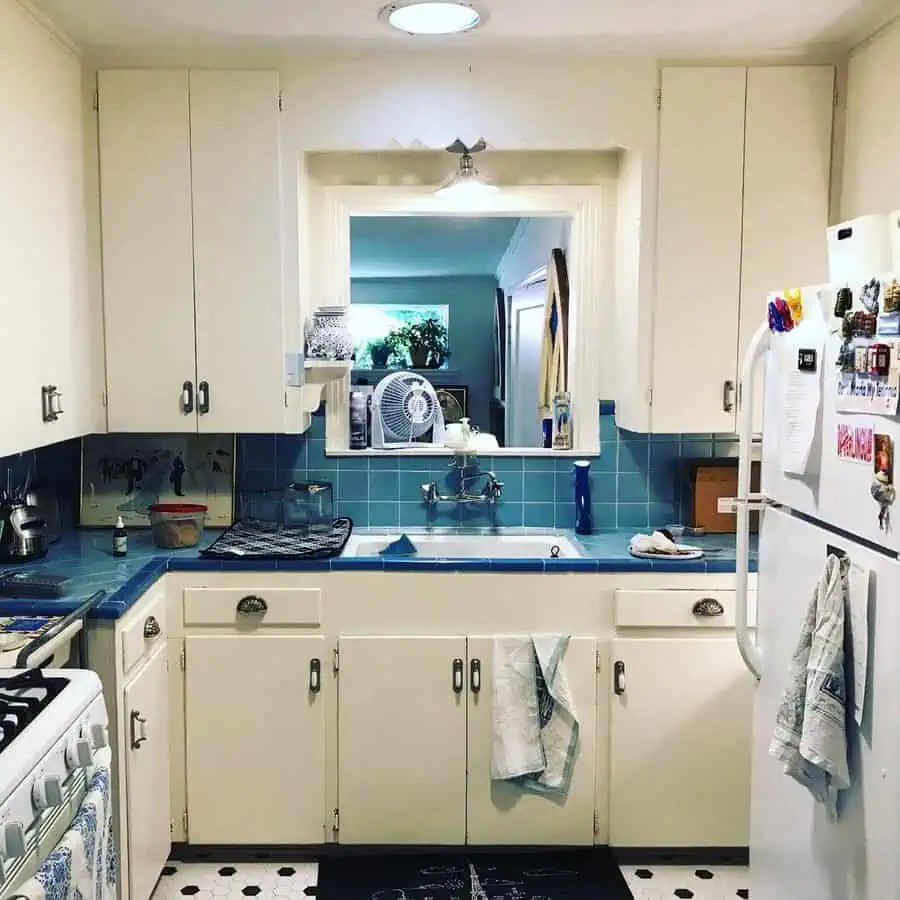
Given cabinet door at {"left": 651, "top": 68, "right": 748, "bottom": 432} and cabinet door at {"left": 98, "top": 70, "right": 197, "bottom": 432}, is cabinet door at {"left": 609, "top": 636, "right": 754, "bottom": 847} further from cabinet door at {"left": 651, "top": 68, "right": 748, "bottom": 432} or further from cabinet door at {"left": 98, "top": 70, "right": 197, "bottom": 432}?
cabinet door at {"left": 98, "top": 70, "right": 197, "bottom": 432}

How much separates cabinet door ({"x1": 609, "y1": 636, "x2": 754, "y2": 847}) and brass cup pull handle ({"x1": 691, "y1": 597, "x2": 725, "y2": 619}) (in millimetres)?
74

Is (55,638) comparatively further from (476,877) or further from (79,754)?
(476,877)

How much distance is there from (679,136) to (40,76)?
5.56 feet

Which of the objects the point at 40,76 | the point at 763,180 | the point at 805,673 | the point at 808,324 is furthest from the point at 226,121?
the point at 805,673

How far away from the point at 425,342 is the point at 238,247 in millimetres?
715

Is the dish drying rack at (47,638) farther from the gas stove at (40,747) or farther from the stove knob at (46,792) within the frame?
the stove knob at (46,792)

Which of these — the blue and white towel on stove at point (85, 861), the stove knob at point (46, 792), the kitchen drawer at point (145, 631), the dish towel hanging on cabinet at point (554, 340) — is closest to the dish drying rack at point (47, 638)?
the kitchen drawer at point (145, 631)

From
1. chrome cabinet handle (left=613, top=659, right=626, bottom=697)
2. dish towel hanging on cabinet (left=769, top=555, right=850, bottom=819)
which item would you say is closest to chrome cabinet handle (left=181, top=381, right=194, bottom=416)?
chrome cabinet handle (left=613, top=659, right=626, bottom=697)

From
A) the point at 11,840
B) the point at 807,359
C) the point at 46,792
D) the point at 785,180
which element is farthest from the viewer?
the point at 785,180

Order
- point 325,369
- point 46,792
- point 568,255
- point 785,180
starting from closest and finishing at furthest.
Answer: point 46,792 → point 785,180 → point 325,369 → point 568,255

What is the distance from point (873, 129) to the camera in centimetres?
260

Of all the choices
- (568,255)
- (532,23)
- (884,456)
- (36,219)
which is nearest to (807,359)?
(884,456)

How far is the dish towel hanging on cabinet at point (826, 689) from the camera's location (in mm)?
1775

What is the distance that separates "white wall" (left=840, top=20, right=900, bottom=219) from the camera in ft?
8.17
